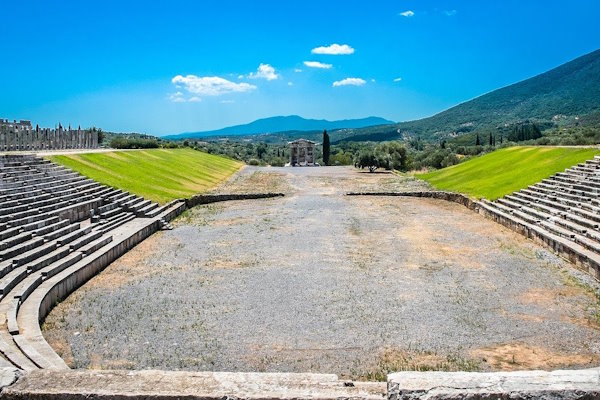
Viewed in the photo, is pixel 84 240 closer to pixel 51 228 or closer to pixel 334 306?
pixel 51 228

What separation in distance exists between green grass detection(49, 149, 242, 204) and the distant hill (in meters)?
126

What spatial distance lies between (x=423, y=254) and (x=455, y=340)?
28.8 feet

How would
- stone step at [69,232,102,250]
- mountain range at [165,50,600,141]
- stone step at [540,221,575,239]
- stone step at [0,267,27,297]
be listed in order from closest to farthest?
stone step at [0,267,27,297], stone step at [69,232,102,250], stone step at [540,221,575,239], mountain range at [165,50,600,141]

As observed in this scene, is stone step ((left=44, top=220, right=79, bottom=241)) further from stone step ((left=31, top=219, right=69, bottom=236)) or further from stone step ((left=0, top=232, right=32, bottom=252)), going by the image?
stone step ((left=0, top=232, right=32, bottom=252))

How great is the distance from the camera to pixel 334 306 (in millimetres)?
13703

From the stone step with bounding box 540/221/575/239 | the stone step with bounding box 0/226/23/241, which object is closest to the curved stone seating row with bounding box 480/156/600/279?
the stone step with bounding box 540/221/575/239

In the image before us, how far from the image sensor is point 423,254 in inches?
786

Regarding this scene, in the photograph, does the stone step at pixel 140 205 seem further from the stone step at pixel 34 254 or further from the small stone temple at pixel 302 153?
the small stone temple at pixel 302 153

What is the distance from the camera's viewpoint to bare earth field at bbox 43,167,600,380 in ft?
34.3

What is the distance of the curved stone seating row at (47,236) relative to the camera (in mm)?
10882

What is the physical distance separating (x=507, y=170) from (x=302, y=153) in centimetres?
4971

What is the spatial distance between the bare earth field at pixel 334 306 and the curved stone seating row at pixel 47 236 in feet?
1.90

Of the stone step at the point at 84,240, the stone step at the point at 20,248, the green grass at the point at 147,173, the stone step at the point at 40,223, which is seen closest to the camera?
the stone step at the point at 20,248

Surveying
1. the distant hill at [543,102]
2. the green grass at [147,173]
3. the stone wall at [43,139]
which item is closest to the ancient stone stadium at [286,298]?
the green grass at [147,173]
